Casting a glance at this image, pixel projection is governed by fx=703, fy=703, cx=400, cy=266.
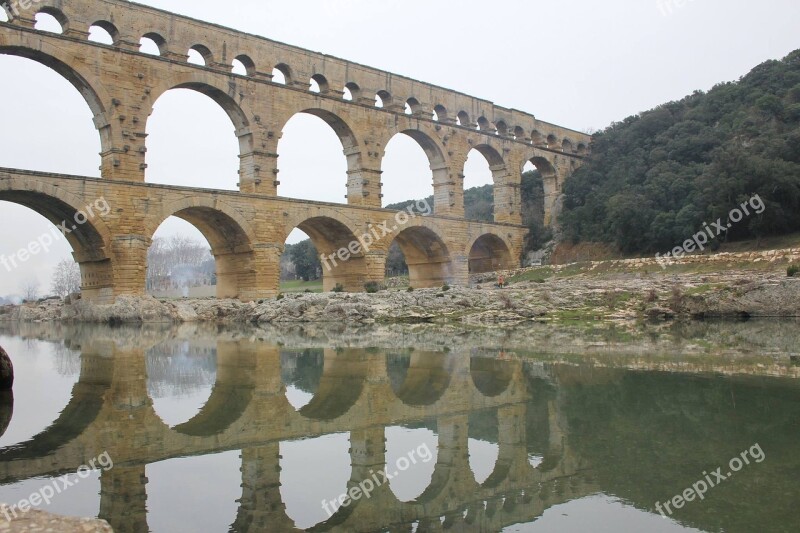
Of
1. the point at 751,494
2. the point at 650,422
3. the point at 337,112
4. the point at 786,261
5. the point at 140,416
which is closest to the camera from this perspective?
the point at 751,494

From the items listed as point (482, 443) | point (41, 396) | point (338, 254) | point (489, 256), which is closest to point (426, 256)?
point (489, 256)

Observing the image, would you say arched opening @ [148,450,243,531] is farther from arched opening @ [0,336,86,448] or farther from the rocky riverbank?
the rocky riverbank

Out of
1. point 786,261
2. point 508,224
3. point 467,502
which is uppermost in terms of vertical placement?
point 508,224

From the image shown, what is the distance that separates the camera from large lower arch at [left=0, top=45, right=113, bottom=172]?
20.4m

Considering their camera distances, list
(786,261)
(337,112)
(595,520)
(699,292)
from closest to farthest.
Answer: (595,520) → (699,292) → (786,261) → (337,112)

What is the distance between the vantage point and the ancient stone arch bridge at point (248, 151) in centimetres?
2094

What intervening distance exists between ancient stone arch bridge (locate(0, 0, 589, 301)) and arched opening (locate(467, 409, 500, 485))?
1725 cm

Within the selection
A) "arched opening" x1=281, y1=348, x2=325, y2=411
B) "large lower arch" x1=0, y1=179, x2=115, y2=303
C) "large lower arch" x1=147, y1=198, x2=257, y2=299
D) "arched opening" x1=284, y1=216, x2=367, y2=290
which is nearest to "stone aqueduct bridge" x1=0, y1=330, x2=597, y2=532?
"arched opening" x1=281, y1=348, x2=325, y2=411

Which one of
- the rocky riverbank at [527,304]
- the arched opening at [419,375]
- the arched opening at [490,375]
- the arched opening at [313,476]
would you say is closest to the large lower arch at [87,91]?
the rocky riverbank at [527,304]

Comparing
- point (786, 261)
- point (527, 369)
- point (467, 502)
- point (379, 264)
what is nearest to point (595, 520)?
point (467, 502)

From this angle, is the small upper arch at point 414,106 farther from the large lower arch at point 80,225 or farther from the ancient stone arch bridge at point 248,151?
the large lower arch at point 80,225

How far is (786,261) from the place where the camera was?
69.5 feet

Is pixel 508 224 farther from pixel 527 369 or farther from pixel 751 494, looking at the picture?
pixel 751 494

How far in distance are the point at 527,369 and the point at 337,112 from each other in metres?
20.4
